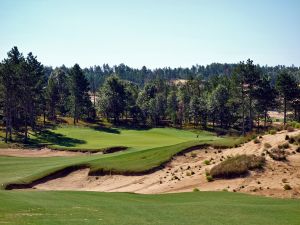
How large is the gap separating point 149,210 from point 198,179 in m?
12.3

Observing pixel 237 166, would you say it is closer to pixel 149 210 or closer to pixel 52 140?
pixel 149 210

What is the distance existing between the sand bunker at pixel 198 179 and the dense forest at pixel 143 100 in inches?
1797

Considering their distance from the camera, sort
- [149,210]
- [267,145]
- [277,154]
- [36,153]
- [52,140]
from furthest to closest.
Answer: [52,140] < [36,153] < [267,145] < [277,154] < [149,210]

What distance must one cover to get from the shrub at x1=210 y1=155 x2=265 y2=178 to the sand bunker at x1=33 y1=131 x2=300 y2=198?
64 cm

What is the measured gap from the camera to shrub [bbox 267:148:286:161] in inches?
1247

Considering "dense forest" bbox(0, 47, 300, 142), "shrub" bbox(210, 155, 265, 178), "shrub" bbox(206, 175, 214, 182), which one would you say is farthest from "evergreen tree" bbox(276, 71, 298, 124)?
"shrub" bbox(206, 175, 214, 182)

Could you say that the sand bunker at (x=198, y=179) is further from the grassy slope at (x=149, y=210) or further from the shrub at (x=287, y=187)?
the grassy slope at (x=149, y=210)

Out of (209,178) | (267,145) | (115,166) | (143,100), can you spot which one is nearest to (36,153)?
(115,166)

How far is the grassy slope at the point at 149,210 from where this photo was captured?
17.9 m

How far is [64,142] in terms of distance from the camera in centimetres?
7731

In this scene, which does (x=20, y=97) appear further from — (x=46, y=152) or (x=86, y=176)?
(x=86, y=176)

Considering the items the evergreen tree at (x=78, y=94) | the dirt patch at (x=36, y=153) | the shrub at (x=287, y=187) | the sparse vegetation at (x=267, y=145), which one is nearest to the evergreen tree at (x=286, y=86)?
the dirt patch at (x=36, y=153)

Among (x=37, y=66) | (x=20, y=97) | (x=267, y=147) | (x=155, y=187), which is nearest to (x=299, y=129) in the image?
(x=267, y=147)

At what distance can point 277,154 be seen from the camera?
32250 millimetres
